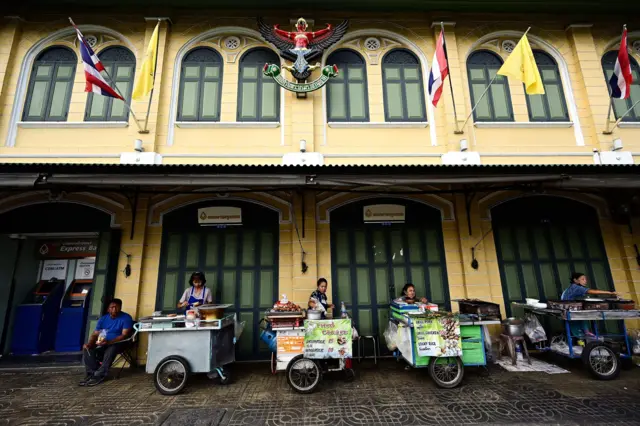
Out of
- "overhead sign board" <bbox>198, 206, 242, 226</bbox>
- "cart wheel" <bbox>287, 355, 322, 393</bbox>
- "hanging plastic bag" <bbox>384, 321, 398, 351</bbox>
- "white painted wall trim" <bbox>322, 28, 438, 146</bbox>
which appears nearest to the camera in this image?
"cart wheel" <bbox>287, 355, 322, 393</bbox>

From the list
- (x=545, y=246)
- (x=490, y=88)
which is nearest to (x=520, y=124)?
(x=490, y=88)

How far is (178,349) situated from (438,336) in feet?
14.2

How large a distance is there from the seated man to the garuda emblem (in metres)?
6.61

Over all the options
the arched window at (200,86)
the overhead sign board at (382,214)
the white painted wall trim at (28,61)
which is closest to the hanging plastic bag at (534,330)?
the overhead sign board at (382,214)

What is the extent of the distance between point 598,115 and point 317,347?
8953 mm

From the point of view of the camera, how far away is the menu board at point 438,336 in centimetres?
505

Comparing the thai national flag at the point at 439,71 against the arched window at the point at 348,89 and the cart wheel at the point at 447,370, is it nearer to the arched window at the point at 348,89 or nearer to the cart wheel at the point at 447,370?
the arched window at the point at 348,89

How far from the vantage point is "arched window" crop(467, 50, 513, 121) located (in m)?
8.01

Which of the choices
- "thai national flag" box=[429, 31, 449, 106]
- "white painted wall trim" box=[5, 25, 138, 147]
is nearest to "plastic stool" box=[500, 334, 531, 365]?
"thai national flag" box=[429, 31, 449, 106]

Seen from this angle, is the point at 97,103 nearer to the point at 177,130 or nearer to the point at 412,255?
the point at 177,130

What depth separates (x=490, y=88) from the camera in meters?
8.24

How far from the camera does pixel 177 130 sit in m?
7.62

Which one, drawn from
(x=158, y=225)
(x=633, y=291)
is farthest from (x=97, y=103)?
(x=633, y=291)

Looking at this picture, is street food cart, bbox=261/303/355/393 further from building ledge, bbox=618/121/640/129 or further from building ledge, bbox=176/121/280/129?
building ledge, bbox=618/121/640/129
